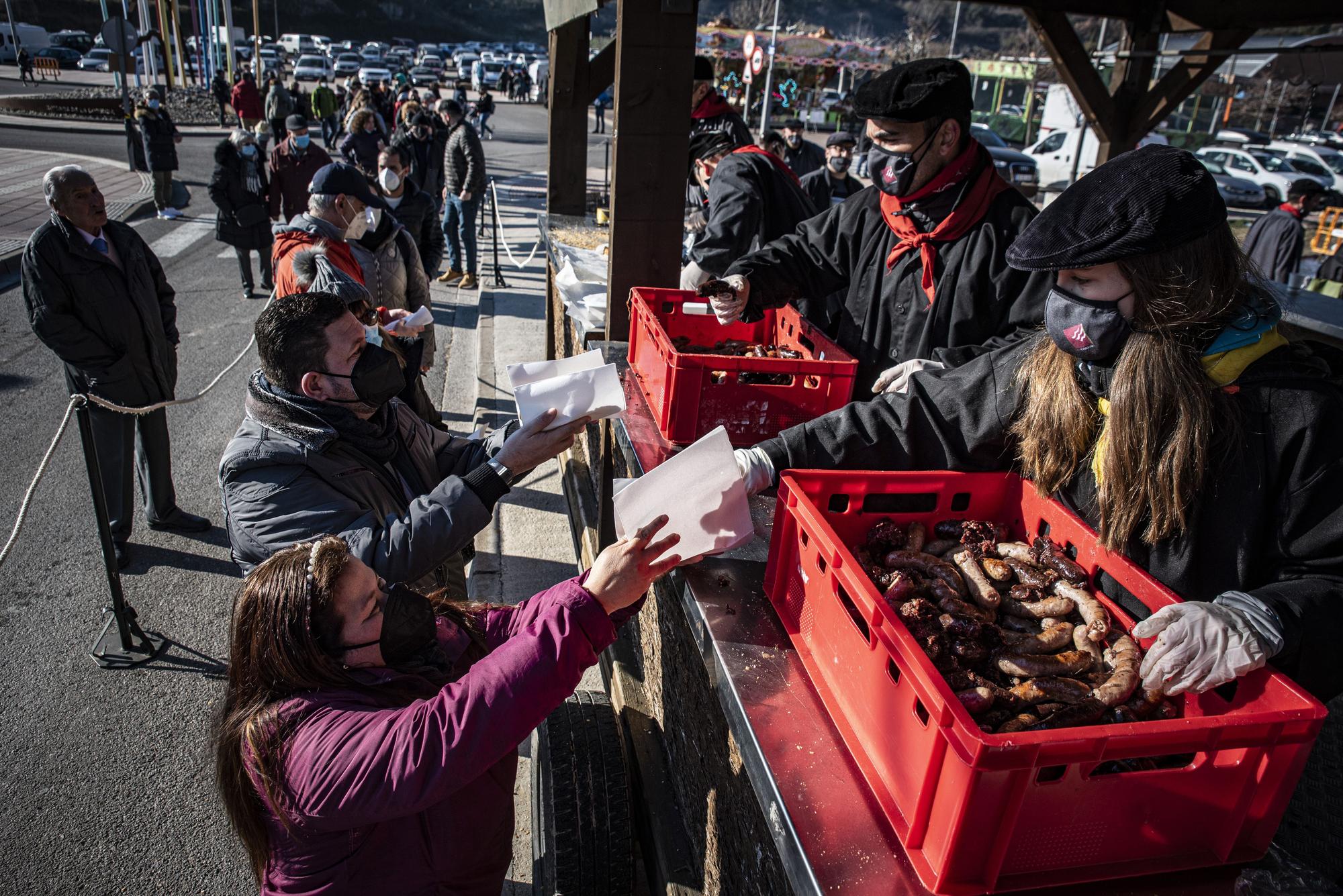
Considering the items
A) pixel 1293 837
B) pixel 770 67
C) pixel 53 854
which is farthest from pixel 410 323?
pixel 770 67

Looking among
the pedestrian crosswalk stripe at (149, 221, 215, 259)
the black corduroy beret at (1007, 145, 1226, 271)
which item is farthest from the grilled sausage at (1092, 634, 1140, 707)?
the pedestrian crosswalk stripe at (149, 221, 215, 259)

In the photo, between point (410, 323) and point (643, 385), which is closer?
point (643, 385)

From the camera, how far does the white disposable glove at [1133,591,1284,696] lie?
1469 millimetres

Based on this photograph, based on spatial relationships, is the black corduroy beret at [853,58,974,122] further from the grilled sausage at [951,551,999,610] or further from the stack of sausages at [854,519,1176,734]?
the grilled sausage at [951,551,999,610]

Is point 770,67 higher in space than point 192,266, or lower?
higher

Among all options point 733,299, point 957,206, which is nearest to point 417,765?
point 733,299

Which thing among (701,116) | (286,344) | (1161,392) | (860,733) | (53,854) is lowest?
(53,854)

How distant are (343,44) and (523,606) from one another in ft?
210

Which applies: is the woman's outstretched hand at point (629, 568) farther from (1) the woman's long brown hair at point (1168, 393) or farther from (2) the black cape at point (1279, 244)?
(2) the black cape at point (1279, 244)

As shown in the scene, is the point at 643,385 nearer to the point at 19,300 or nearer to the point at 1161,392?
the point at 1161,392

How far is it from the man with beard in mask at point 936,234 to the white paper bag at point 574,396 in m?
0.72

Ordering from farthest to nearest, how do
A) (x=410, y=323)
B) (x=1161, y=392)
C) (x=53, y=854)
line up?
(x=410, y=323) < (x=53, y=854) < (x=1161, y=392)

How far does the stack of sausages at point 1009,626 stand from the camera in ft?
5.10

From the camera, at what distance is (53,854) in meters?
3.15
